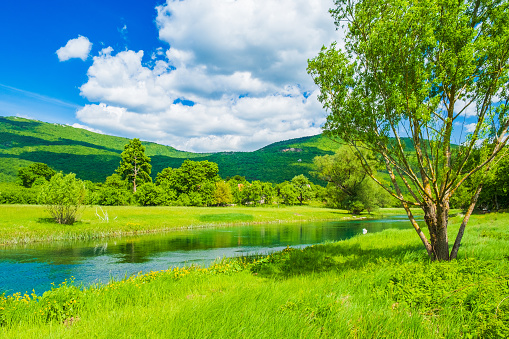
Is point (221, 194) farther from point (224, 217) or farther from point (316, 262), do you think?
point (316, 262)

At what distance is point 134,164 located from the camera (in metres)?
72.8

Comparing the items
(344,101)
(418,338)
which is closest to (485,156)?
(344,101)

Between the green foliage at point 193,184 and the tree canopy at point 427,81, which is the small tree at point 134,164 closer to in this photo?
the green foliage at point 193,184

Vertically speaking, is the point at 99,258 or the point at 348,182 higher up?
the point at 348,182

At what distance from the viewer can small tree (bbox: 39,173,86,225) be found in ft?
90.3

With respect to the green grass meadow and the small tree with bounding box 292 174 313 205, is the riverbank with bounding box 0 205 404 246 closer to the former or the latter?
the green grass meadow

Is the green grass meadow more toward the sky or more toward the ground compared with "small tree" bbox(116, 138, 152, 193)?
more toward the ground

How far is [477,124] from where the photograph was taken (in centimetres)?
809

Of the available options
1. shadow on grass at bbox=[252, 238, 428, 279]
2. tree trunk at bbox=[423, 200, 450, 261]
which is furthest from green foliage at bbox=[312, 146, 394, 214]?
tree trunk at bbox=[423, 200, 450, 261]

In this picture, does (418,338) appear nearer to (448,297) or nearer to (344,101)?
(448,297)

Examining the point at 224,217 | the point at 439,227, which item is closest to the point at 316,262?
the point at 439,227

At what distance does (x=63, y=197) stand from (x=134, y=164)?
46626mm

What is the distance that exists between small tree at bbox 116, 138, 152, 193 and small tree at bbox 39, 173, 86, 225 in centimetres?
3944

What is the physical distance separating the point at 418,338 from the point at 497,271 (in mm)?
5093
